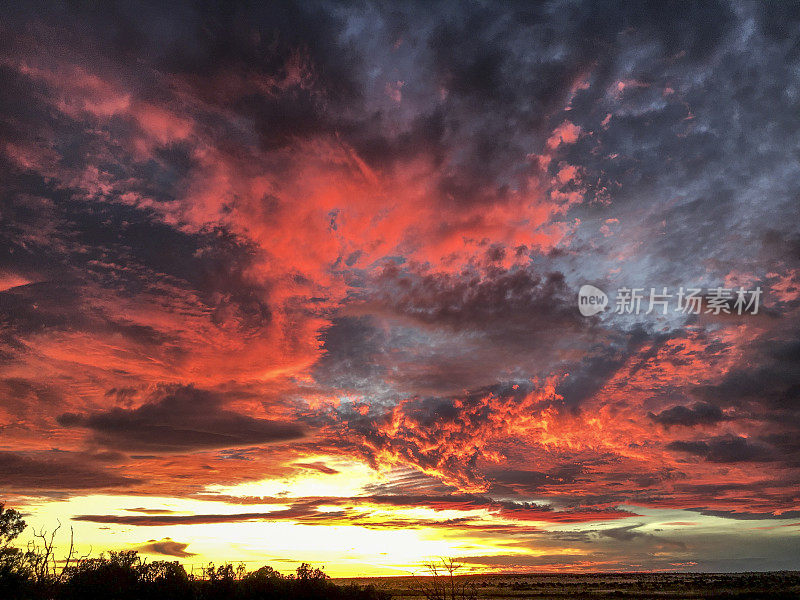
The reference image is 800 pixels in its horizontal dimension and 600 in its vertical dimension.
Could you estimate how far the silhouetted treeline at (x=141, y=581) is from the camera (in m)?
45.5

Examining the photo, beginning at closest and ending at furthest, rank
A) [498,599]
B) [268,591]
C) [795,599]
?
[268,591]
[795,599]
[498,599]

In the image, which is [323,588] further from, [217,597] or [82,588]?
[82,588]

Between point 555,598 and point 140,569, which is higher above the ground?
point 140,569

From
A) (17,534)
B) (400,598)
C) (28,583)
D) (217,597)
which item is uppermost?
(17,534)

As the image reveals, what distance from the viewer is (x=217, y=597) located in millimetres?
52062

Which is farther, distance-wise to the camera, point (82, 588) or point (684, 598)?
point (684, 598)

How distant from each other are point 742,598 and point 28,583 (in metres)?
113

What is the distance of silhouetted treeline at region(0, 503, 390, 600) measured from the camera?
149ft

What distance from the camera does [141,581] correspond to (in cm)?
5141

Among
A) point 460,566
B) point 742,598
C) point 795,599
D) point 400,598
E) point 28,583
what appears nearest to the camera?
point 460,566

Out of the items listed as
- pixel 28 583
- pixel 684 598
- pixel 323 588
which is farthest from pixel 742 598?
pixel 28 583

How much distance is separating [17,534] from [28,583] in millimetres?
5216

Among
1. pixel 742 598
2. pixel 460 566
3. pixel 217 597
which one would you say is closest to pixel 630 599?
pixel 742 598

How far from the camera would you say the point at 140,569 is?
52406mm
